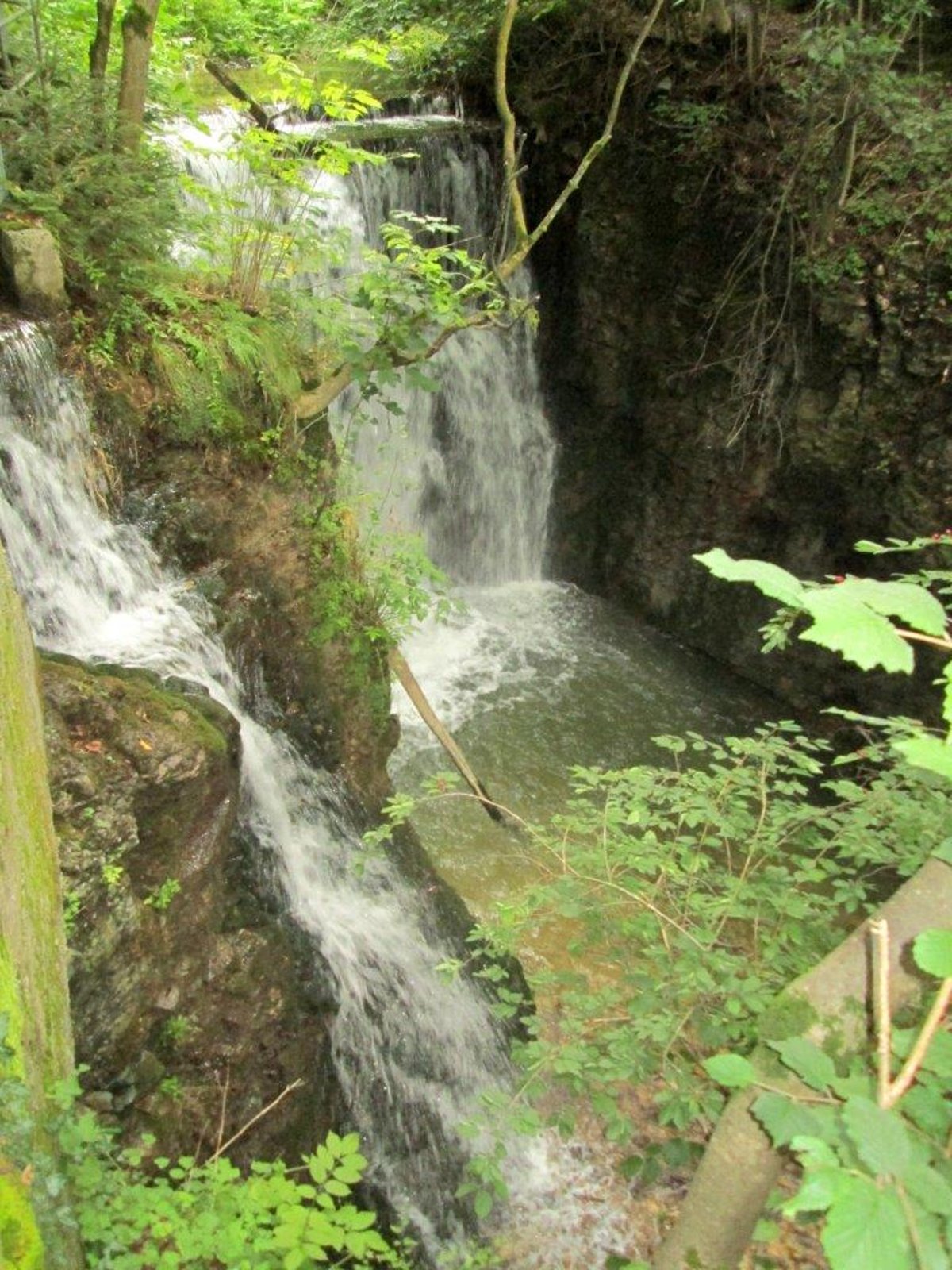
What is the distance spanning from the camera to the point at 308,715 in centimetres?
461

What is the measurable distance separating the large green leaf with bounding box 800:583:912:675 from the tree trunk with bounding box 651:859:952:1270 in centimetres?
87

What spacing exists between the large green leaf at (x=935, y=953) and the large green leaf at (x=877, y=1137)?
0.65ft

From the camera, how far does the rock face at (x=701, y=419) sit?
7.11 metres

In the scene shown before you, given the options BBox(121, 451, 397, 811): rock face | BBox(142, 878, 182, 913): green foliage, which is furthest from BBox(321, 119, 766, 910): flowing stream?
BBox(142, 878, 182, 913): green foliage

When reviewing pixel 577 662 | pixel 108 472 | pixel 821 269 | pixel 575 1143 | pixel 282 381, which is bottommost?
pixel 575 1143

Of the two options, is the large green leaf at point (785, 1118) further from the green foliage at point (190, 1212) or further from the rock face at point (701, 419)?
the rock face at point (701, 419)

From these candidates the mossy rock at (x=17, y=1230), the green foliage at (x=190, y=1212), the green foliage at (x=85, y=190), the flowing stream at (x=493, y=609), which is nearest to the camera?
the mossy rock at (x=17, y=1230)

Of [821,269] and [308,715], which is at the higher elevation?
[821,269]

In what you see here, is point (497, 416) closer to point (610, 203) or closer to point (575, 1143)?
point (610, 203)

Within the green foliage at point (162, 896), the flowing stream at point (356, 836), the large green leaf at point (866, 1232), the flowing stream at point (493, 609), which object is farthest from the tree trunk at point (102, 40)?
the large green leaf at point (866, 1232)

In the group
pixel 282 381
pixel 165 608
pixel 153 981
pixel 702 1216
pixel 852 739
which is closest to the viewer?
pixel 702 1216

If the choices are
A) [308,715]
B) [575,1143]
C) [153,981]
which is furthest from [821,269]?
[153,981]

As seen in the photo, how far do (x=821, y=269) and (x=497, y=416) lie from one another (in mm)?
3442

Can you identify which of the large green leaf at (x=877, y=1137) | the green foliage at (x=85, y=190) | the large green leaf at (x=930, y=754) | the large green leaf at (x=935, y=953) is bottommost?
the large green leaf at (x=877, y=1137)
